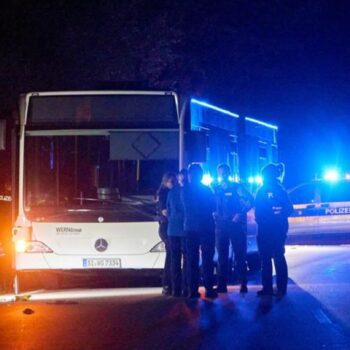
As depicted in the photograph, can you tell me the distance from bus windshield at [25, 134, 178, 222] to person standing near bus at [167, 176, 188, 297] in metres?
0.69

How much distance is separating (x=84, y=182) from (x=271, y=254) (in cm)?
292

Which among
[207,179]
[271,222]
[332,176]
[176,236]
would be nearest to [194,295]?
[176,236]

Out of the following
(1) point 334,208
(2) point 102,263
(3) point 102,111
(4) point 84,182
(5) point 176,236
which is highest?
(3) point 102,111

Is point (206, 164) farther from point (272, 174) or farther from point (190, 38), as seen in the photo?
point (190, 38)

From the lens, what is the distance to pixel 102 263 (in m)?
14.8

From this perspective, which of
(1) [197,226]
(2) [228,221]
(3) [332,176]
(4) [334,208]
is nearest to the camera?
(1) [197,226]

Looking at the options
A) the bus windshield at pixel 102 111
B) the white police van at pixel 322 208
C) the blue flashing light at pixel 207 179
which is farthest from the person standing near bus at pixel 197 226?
the white police van at pixel 322 208

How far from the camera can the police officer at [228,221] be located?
1473 cm

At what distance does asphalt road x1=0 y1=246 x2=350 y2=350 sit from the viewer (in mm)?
10664

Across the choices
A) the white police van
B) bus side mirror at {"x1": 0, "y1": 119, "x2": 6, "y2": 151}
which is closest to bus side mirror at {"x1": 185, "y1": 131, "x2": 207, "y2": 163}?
bus side mirror at {"x1": 0, "y1": 119, "x2": 6, "y2": 151}

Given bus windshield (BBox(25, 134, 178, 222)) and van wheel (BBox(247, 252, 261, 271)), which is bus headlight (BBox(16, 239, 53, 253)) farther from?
van wheel (BBox(247, 252, 261, 271))

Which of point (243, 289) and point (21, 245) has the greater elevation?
point (21, 245)

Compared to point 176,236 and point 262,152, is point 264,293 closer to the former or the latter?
point 176,236

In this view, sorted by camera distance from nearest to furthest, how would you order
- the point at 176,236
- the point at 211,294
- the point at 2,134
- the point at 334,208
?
the point at 176,236 → the point at 211,294 → the point at 2,134 → the point at 334,208
